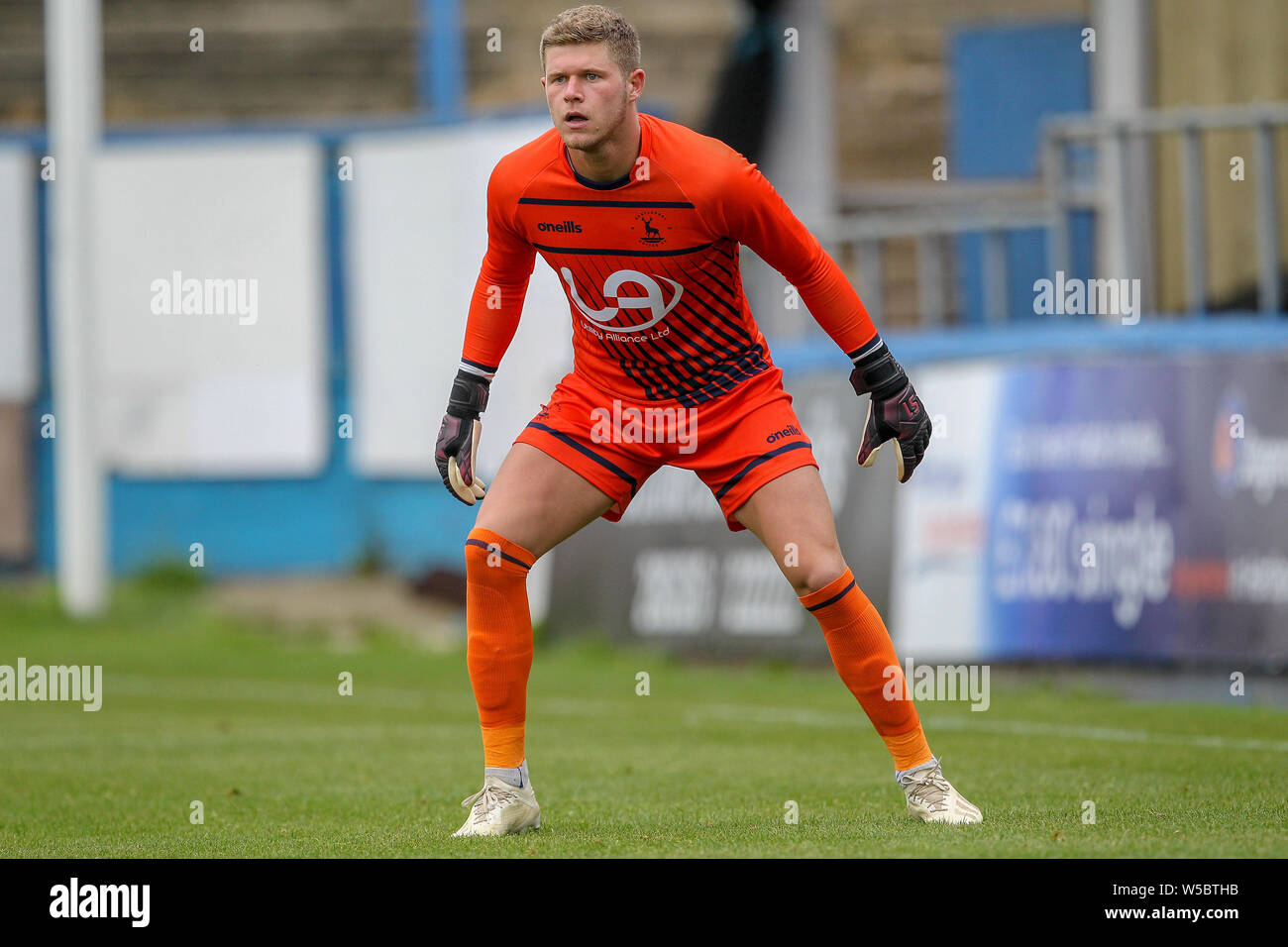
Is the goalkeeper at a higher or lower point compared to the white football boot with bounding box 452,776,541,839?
higher

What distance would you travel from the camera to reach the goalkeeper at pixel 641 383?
644cm

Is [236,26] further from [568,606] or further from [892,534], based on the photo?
[892,534]

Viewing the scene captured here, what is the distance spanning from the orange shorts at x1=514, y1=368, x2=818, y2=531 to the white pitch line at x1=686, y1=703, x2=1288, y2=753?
315 centimetres

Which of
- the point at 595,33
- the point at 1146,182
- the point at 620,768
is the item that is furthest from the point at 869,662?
the point at 1146,182

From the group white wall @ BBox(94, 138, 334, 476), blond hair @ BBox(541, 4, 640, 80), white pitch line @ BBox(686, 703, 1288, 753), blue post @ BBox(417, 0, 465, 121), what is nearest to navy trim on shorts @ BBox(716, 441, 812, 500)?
blond hair @ BBox(541, 4, 640, 80)

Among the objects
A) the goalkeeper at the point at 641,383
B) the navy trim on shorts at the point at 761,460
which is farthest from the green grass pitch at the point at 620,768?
the navy trim on shorts at the point at 761,460

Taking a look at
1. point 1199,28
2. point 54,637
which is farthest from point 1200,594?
point 54,637

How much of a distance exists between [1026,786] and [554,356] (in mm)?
11145

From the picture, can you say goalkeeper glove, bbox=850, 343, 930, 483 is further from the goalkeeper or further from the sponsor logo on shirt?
the sponsor logo on shirt

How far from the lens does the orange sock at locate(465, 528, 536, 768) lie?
6680mm

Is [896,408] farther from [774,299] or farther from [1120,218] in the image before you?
[774,299]

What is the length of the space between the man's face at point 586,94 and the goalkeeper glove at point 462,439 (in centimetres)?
108

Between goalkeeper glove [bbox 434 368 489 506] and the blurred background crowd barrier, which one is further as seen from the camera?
the blurred background crowd barrier

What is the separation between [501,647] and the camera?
6.75m
